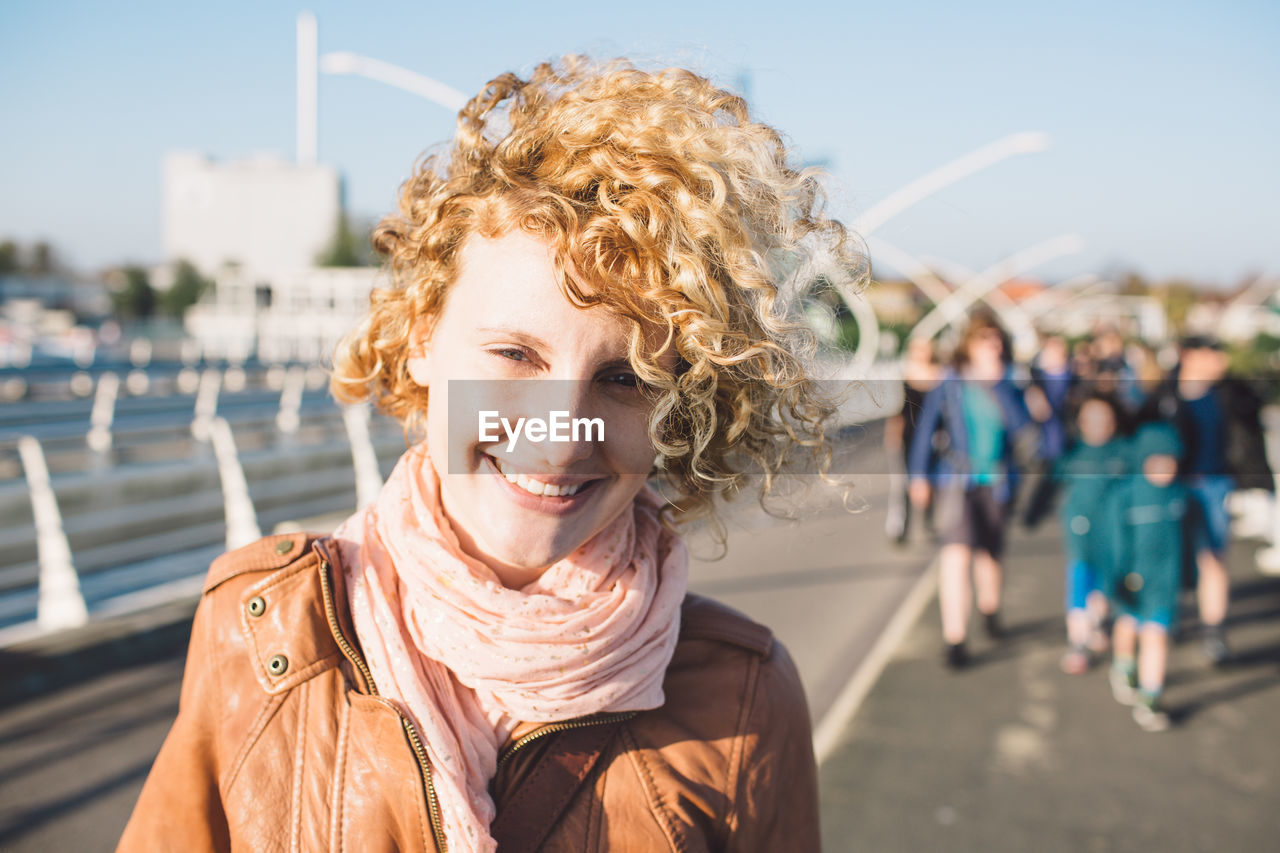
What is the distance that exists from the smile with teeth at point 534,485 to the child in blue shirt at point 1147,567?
489cm

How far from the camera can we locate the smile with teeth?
1.29 m

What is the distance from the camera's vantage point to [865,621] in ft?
21.7

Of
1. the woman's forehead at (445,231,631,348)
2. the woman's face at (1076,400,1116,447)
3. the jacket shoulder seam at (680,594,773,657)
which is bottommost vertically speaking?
the jacket shoulder seam at (680,594,773,657)

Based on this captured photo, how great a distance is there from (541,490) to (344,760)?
0.46 meters

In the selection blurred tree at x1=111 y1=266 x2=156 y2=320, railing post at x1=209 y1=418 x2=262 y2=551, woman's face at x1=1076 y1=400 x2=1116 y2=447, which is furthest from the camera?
blurred tree at x1=111 y1=266 x2=156 y2=320

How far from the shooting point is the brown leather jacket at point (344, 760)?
1279mm

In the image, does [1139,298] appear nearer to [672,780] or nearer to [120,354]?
[120,354]

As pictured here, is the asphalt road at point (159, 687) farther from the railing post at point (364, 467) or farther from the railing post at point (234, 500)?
the railing post at point (364, 467)

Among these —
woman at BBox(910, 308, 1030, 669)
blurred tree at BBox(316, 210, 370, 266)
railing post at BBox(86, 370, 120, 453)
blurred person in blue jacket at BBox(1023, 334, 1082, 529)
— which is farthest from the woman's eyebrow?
blurred tree at BBox(316, 210, 370, 266)

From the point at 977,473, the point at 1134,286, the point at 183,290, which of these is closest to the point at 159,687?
the point at 977,473

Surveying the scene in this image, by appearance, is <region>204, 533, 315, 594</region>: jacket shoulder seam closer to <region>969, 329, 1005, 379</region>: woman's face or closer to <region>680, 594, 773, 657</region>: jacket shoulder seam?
<region>680, 594, 773, 657</region>: jacket shoulder seam

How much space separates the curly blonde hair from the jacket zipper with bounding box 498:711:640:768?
396 mm

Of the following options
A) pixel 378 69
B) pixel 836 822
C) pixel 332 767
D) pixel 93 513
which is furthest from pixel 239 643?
pixel 378 69

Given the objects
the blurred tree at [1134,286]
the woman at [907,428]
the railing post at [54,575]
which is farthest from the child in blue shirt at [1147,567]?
the blurred tree at [1134,286]
